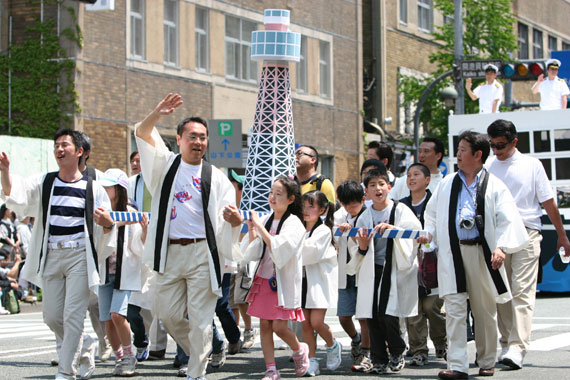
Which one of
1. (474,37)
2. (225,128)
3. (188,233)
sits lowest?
(188,233)

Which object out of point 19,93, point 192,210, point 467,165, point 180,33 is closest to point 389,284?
point 467,165

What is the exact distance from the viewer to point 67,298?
8.80 meters

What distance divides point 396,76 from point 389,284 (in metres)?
30.6

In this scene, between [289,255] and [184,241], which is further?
[289,255]

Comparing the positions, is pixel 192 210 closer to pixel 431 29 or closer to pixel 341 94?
pixel 341 94

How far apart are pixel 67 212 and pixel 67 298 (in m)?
0.69

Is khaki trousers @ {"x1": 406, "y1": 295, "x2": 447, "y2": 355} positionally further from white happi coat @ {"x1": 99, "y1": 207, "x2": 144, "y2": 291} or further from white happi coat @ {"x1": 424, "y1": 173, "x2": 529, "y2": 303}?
white happi coat @ {"x1": 99, "y1": 207, "x2": 144, "y2": 291}

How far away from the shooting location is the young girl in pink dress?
8.99 metres

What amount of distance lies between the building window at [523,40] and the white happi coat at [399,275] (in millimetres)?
40322

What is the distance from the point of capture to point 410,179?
1035 centimetres

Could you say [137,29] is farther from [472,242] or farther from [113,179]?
[472,242]

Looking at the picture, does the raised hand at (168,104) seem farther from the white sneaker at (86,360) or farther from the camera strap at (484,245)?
the camera strap at (484,245)

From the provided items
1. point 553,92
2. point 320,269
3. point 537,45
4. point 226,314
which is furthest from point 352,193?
point 537,45

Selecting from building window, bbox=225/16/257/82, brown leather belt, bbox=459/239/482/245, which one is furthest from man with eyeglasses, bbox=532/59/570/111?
building window, bbox=225/16/257/82
